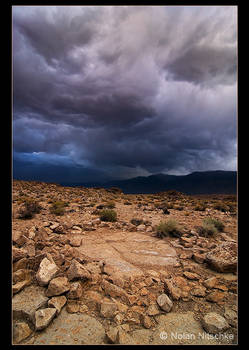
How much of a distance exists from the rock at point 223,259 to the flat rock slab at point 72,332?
317 cm

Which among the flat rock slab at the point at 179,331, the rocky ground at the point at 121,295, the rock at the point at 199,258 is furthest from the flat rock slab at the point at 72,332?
the rock at the point at 199,258

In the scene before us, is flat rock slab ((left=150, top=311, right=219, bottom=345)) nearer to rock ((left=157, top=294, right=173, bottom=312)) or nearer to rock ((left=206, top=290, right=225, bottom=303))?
rock ((left=157, top=294, right=173, bottom=312))

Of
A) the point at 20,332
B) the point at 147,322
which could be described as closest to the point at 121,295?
the point at 147,322

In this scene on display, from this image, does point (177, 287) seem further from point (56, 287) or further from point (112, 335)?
point (56, 287)

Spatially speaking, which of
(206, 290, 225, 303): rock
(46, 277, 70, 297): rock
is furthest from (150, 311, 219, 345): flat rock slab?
(46, 277, 70, 297): rock

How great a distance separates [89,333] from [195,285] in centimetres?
245

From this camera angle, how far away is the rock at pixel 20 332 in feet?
8.11

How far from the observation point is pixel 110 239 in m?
6.78

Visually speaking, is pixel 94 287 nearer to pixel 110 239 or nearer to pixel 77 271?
pixel 77 271

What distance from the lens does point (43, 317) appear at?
2650mm

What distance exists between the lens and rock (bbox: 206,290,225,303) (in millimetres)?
3394

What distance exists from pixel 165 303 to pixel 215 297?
106 cm

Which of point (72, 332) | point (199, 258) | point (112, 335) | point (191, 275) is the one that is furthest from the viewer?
point (199, 258)
